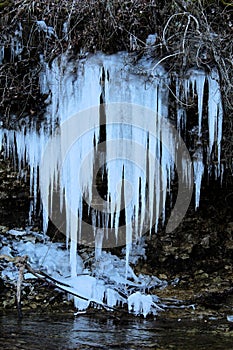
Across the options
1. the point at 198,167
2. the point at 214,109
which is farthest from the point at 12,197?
the point at 214,109

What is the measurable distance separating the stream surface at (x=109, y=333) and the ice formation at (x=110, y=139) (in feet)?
1.66

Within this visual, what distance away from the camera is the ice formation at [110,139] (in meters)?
5.35

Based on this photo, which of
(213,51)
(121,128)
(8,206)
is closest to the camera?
(213,51)

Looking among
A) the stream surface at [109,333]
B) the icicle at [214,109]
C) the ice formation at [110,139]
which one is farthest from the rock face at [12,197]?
the icicle at [214,109]

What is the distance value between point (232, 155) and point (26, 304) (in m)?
2.86

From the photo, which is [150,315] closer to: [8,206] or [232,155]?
[232,155]

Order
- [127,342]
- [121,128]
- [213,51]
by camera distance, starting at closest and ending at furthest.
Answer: [127,342] → [213,51] → [121,128]

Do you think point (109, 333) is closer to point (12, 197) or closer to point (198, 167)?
point (198, 167)

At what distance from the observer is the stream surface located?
3930 mm

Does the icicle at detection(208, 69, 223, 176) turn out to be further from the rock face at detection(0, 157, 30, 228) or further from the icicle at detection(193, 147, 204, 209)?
the rock face at detection(0, 157, 30, 228)

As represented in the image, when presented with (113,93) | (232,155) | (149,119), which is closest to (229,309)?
(232,155)

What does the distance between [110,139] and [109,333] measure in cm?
206

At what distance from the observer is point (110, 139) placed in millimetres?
5469

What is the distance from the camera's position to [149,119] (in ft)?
17.6
